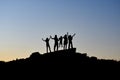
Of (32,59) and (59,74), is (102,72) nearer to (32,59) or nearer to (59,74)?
(59,74)

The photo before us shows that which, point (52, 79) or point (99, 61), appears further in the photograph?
point (99, 61)

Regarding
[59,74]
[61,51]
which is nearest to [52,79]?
[59,74]

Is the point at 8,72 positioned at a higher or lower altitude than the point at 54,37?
lower

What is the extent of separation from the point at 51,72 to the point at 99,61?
27.4ft

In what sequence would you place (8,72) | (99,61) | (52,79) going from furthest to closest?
(99,61)
(8,72)
(52,79)

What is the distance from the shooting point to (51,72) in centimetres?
3903

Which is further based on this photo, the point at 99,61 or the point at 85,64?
the point at 99,61

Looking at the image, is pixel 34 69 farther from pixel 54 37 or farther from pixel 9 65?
pixel 54 37

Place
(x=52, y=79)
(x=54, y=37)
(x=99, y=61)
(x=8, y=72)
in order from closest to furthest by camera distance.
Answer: (x=52, y=79) < (x=8, y=72) < (x=99, y=61) < (x=54, y=37)

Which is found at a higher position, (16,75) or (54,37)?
(54,37)

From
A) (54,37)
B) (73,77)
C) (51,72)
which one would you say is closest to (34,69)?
(51,72)

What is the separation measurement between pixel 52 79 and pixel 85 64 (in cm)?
555

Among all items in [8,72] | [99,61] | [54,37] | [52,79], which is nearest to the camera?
[52,79]

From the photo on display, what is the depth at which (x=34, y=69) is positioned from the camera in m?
39.6
